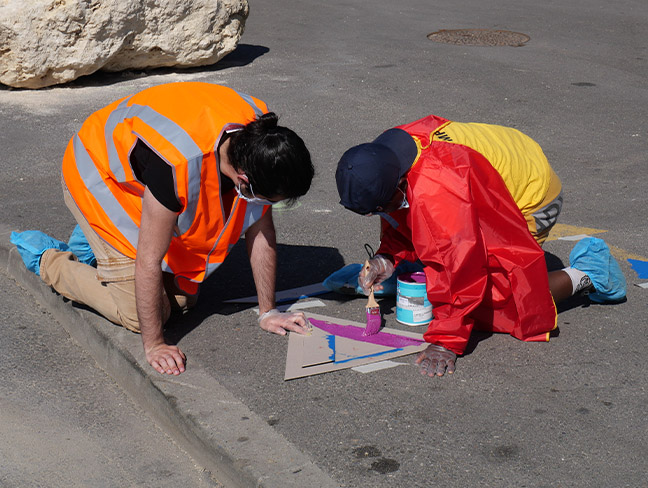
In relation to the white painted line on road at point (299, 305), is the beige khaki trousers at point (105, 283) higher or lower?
higher

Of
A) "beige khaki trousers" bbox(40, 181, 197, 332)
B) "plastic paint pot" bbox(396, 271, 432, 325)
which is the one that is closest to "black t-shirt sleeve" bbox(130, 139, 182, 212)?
"beige khaki trousers" bbox(40, 181, 197, 332)

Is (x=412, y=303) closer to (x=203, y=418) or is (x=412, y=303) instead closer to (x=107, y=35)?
(x=203, y=418)

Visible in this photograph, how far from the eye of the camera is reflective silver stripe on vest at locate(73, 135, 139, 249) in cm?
342

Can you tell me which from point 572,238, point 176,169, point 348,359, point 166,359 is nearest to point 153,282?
point 166,359

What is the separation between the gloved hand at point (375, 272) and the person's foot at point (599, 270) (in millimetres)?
861

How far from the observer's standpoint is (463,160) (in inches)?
126

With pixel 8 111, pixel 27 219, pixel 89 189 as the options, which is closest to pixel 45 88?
pixel 8 111

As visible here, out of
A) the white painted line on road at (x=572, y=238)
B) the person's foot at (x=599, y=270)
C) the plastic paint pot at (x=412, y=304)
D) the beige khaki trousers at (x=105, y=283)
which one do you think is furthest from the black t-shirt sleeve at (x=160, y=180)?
the white painted line on road at (x=572, y=238)

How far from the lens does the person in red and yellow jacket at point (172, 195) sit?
3.01m

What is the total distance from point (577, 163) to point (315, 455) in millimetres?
4077

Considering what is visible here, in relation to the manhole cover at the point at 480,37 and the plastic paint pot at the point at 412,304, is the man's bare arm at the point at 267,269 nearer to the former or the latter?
the plastic paint pot at the point at 412,304

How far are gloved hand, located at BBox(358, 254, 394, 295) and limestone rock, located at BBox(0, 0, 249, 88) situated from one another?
4.80 meters

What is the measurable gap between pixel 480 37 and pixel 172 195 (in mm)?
8089

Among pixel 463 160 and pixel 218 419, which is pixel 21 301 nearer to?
pixel 218 419
